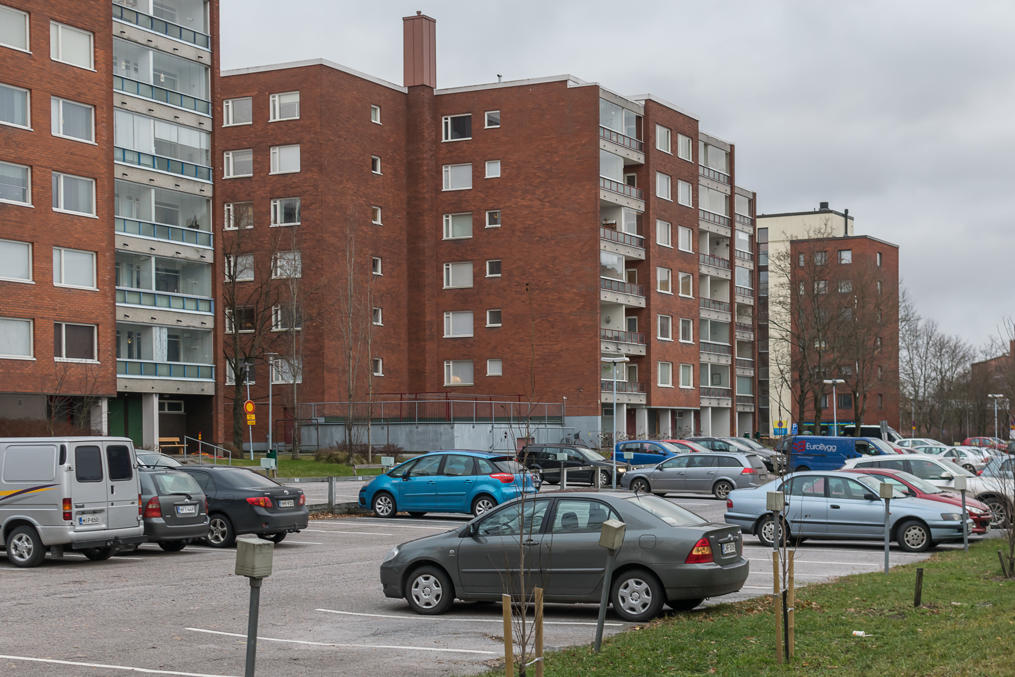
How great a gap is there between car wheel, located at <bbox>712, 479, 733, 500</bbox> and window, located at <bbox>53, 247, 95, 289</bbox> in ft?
83.8

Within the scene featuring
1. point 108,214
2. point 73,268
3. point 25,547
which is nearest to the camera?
point 25,547

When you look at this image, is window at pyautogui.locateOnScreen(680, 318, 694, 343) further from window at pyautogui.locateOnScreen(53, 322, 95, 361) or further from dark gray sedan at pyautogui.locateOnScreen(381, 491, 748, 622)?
dark gray sedan at pyautogui.locateOnScreen(381, 491, 748, 622)

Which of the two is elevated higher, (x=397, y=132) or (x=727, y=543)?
(x=397, y=132)

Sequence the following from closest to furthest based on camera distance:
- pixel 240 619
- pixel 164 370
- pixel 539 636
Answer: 1. pixel 539 636
2. pixel 240 619
3. pixel 164 370

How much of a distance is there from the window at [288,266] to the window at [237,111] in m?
8.03

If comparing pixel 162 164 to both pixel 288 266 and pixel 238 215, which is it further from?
pixel 288 266

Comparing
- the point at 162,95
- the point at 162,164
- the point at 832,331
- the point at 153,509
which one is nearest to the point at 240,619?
the point at 153,509

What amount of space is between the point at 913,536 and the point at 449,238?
49486 millimetres

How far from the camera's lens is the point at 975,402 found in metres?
112

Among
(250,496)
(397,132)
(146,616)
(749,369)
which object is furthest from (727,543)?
(749,369)

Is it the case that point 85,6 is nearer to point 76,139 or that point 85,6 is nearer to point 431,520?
point 76,139

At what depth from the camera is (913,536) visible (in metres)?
22.1

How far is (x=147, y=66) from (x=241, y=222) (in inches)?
432

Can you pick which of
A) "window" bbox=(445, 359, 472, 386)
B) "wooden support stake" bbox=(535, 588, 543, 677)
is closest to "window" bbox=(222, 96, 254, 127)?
"window" bbox=(445, 359, 472, 386)
